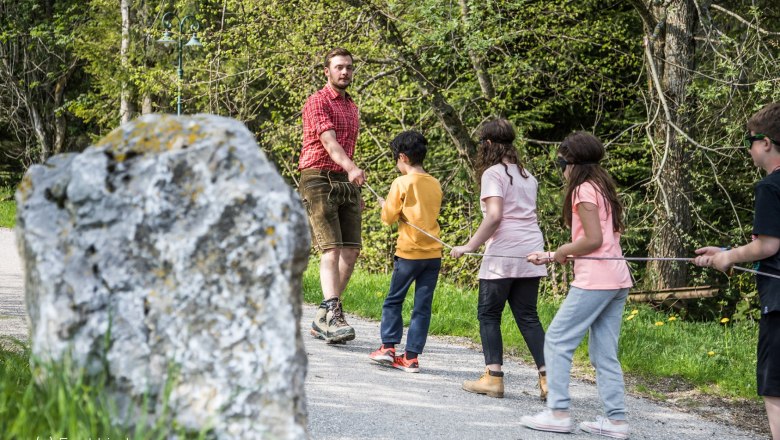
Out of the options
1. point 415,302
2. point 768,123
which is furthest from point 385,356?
point 768,123

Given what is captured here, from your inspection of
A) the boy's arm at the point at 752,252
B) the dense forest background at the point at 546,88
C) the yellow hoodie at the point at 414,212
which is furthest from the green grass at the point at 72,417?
the dense forest background at the point at 546,88

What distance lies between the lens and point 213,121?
256cm

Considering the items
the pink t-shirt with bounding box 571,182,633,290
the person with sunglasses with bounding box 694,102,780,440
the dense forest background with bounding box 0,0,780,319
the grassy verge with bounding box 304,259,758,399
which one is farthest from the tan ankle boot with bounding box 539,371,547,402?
the dense forest background with bounding box 0,0,780,319

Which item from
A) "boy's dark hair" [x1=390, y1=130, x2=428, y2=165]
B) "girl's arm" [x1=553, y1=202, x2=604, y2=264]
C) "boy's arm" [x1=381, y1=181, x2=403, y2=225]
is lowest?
"girl's arm" [x1=553, y1=202, x2=604, y2=264]

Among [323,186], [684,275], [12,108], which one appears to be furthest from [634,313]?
[12,108]

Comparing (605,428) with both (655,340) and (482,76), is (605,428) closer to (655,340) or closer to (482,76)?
Result: (655,340)

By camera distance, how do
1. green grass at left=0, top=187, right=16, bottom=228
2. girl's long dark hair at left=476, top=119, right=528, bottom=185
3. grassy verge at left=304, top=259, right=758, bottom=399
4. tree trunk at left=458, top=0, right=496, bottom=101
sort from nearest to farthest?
girl's long dark hair at left=476, top=119, right=528, bottom=185 < grassy verge at left=304, top=259, right=758, bottom=399 < tree trunk at left=458, top=0, right=496, bottom=101 < green grass at left=0, top=187, right=16, bottom=228

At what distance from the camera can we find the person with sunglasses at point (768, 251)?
3893 mm

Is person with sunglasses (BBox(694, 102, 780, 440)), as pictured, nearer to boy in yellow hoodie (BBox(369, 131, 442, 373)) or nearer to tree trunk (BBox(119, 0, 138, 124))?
boy in yellow hoodie (BBox(369, 131, 442, 373))

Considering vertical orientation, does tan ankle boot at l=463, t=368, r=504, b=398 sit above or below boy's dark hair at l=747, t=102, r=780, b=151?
below

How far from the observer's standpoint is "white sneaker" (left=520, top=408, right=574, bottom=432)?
4.62 meters

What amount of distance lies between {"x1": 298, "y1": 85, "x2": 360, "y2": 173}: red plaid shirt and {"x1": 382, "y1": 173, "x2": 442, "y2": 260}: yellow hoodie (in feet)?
2.70

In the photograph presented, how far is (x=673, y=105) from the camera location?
1062cm

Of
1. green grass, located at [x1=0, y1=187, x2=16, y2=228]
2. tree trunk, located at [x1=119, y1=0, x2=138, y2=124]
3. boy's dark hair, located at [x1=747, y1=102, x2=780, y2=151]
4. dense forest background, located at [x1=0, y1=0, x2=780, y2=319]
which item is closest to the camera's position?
boy's dark hair, located at [x1=747, y1=102, x2=780, y2=151]
